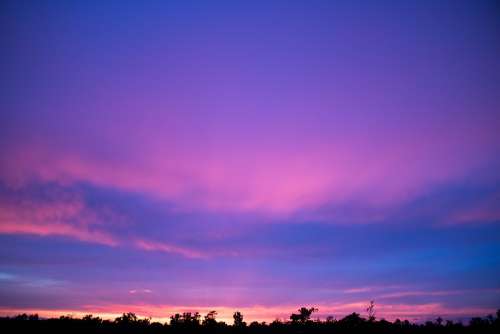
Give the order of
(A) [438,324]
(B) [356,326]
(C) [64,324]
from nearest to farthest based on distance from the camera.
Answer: (C) [64,324]
(B) [356,326]
(A) [438,324]

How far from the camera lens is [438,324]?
85.3ft

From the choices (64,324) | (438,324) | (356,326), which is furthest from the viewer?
(438,324)

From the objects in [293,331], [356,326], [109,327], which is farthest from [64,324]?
[356,326]

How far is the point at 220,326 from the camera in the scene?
24.9 meters

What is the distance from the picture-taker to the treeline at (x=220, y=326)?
73.5ft

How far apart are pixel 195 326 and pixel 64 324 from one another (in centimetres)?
801

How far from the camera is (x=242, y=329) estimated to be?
24828mm

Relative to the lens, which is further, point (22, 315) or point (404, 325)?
point (404, 325)

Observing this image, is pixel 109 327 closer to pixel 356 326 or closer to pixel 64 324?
pixel 64 324

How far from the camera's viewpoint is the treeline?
2239cm

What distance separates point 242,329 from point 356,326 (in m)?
7.50

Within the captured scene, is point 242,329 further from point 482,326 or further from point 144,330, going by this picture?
point 482,326

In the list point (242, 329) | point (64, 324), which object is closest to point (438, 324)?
point (242, 329)

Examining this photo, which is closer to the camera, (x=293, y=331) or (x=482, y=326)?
(x=482, y=326)
